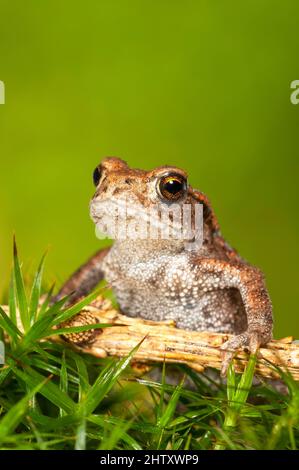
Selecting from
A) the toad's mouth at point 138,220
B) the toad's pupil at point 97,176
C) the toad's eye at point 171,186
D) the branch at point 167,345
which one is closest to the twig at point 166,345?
the branch at point 167,345

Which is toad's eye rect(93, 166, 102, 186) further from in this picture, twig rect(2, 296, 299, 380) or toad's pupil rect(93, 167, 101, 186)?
twig rect(2, 296, 299, 380)

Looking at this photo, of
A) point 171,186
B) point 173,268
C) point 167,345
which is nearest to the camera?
point 167,345

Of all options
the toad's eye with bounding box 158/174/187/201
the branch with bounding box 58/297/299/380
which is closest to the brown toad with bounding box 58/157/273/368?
the toad's eye with bounding box 158/174/187/201

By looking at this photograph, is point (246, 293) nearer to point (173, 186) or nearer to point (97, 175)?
point (173, 186)

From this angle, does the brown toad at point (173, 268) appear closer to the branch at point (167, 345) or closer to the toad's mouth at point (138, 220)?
the toad's mouth at point (138, 220)

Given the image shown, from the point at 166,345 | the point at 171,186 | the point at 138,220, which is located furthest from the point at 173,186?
the point at 166,345
